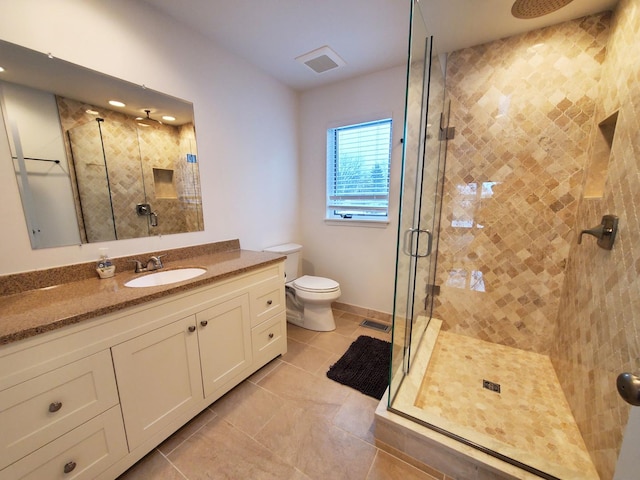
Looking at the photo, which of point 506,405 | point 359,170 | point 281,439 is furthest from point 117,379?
point 359,170

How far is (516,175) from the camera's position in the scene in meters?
1.90

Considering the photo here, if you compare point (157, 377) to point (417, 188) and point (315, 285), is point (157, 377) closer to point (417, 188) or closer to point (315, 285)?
point (315, 285)

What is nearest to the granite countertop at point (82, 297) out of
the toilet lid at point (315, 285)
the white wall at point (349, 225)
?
the toilet lid at point (315, 285)

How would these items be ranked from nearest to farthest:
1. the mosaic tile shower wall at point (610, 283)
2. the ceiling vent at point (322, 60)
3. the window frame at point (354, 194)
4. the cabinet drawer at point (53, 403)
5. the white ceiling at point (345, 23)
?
the cabinet drawer at point (53, 403) → the mosaic tile shower wall at point (610, 283) → the white ceiling at point (345, 23) → the ceiling vent at point (322, 60) → the window frame at point (354, 194)

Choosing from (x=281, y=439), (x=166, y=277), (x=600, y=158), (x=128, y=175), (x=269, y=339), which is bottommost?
(x=281, y=439)

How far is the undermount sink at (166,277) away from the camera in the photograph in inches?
57.0

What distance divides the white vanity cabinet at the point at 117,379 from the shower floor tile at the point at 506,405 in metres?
1.23

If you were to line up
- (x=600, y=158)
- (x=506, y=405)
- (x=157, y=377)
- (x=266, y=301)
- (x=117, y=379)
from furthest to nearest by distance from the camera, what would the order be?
(x=266, y=301) → (x=600, y=158) → (x=506, y=405) → (x=157, y=377) → (x=117, y=379)

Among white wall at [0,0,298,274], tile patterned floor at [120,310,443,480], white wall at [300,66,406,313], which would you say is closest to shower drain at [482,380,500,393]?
tile patterned floor at [120,310,443,480]

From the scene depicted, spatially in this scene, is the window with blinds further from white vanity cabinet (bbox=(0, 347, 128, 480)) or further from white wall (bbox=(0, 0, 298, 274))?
white vanity cabinet (bbox=(0, 347, 128, 480))

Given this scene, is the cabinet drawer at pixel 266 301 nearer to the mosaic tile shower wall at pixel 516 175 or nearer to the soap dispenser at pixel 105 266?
the soap dispenser at pixel 105 266

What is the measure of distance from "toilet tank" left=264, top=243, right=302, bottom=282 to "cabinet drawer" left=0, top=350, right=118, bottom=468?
1.57 metres

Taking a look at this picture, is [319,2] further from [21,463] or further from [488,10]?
[21,463]

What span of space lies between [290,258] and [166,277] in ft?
3.91
